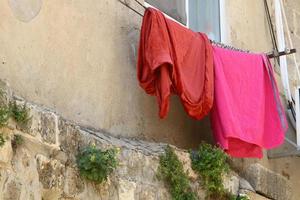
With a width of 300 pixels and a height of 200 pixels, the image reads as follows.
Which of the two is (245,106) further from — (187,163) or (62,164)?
(62,164)

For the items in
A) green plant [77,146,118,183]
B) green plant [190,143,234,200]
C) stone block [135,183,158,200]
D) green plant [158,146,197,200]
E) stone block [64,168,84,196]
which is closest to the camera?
stone block [64,168,84,196]

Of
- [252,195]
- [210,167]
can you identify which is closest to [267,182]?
[252,195]

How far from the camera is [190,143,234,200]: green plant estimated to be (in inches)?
176

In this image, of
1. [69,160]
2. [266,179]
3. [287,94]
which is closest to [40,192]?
[69,160]

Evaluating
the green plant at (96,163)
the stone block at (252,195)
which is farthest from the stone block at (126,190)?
the stone block at (252,195)

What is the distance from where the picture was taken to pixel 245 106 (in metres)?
5.00

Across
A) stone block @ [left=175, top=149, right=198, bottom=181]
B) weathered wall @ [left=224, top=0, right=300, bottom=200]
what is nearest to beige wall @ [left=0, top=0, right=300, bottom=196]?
stone block @ [left=175, top=149, right=198, bottom=181]

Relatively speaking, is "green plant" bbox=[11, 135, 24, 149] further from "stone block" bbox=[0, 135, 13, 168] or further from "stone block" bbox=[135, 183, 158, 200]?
"stone block" bbox=[135, 183, 158, 200]

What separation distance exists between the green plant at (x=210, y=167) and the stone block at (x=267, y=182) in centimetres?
89

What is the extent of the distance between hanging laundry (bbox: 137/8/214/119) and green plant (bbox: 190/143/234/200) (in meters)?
0.28

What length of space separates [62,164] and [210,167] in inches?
53.8

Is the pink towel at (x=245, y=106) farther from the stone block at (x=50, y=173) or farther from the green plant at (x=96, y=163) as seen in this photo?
the stone block at (x=50, y=173)

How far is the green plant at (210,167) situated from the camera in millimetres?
4477

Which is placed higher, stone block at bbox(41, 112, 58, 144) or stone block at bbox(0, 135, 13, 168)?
stone block at bbox(41, 112, 58, 144)
